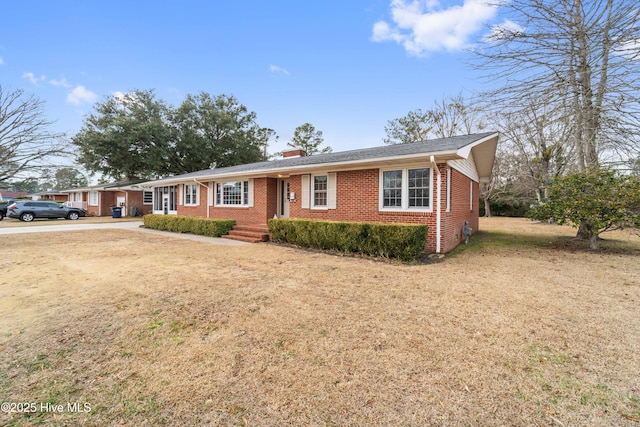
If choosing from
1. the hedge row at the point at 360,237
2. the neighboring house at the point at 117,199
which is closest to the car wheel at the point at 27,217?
the neighboring house at the point at 117,199

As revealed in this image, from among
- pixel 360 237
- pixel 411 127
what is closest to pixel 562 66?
pixel 360 237

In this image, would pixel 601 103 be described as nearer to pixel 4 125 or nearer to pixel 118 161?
pixel 4 125

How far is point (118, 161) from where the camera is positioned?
25797mm

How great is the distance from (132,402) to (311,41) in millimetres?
14825

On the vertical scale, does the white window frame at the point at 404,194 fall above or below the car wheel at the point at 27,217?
above

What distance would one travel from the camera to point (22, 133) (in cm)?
1839

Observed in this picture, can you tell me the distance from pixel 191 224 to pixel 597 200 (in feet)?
49.6

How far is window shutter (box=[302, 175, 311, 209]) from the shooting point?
10.5 metres

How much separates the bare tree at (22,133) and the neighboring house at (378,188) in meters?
13.9

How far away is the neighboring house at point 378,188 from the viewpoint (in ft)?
25.7

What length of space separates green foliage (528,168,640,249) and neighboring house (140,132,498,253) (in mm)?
2712

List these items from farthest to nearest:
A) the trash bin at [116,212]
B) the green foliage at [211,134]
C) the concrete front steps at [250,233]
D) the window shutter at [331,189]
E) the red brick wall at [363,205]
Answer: the green foliage at [211,134] → the trash bin at [116,212] → the concrete front steps at [250,233] → the window shutter at [331,189] → the red brick wall at [363,205]

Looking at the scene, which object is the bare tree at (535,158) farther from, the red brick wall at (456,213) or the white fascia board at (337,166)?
the white fascia board at (337,166)

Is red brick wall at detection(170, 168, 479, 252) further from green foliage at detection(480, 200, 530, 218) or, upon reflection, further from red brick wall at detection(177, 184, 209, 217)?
green foliage at detection(480, 200, 530, 218)
